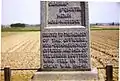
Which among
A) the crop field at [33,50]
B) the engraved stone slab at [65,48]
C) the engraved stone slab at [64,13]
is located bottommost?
the crop field at [33,50]

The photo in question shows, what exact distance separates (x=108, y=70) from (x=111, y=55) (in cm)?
353

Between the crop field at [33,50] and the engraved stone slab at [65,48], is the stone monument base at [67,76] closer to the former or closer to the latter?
the engraved stone slab at [65,48]

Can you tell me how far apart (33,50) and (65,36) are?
4.42 m

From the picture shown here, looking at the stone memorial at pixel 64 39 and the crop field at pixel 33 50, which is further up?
the stone memorial at pixel 64 39

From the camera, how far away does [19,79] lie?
3.99 meters

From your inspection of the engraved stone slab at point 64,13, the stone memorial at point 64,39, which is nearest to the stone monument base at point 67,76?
the stone memorial at point 64,39

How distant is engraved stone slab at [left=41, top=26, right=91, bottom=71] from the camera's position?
3.09 metres

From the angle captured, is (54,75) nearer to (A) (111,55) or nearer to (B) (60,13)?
(B) (60,13)

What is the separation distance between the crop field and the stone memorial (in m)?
2.02

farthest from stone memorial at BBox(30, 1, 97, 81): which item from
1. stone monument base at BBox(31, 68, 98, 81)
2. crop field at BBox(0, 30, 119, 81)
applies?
crop field at BBox(0, 30, 119, 81)

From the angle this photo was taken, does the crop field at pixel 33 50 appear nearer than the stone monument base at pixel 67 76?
No

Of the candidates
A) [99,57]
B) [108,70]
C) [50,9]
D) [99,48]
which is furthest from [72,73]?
[99,48]

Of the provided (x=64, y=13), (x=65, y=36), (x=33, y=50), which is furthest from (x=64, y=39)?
(x=33, y=50)

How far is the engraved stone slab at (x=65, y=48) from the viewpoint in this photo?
309cm
